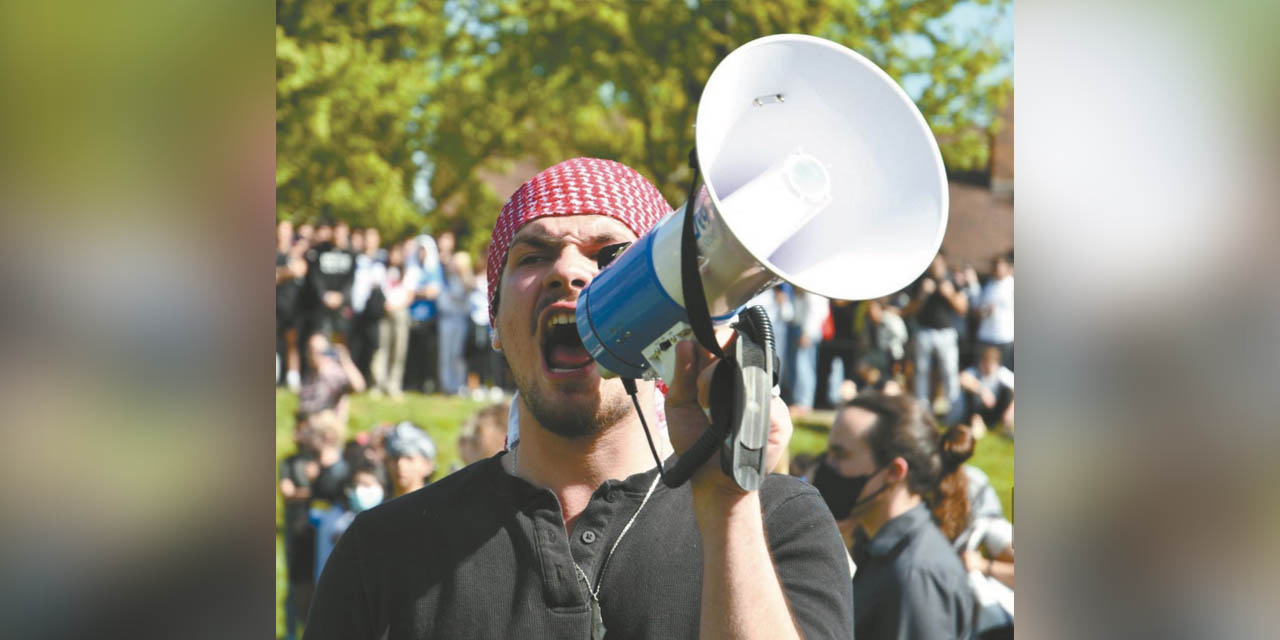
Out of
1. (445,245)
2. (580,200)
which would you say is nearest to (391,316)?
(445,245)

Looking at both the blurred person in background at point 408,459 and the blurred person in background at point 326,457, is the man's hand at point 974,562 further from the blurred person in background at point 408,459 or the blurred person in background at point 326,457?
the blurred person in background at point 326,457

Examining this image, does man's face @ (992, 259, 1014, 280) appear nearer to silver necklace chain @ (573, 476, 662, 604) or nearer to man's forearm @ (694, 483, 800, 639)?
silver necklace chain @ (573, 476, 662, 604)

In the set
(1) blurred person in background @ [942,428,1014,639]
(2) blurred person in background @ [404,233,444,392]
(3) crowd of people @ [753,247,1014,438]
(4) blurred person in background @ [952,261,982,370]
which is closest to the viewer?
(1) blurred person in background @ [942,428,1014,639]

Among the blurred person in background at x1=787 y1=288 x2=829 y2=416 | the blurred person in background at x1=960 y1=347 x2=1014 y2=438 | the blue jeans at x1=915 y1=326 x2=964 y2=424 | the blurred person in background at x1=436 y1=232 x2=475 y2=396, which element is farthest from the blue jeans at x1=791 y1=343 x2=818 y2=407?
the blurred person in background at x1=436 y1=232 x2=475 y2=396

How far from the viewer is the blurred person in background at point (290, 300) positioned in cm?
1348

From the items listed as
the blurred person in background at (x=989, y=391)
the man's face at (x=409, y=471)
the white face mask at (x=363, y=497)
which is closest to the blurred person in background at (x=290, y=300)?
the white face mask at (x=363, y=497)

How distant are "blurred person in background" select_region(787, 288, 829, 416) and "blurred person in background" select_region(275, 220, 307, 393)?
5.25 m

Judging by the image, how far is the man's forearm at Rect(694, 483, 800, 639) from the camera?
1.86 meters

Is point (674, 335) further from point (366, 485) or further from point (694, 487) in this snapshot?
point (366, 485)

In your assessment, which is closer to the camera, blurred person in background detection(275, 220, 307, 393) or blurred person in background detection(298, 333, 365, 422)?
blurred person in background detection(298, 333, 365, 422)

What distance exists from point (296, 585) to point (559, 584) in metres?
6.39

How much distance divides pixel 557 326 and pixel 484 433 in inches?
192
